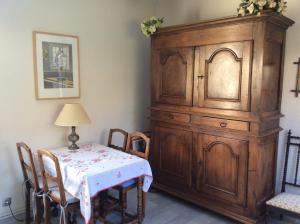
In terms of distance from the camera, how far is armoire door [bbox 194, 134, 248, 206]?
2572mm

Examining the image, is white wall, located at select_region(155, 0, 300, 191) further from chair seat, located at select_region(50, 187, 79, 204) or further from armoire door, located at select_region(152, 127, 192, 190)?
chair seat, located at select_region(50, 187, 79, 204)

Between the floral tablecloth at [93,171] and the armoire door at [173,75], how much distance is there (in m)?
0.88

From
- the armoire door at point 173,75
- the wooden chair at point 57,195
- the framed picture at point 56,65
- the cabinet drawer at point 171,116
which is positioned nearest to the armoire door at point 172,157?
the cabinet drawer at point 171,116

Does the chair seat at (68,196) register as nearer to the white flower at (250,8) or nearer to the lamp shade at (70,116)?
the lamp shade at (70,116)

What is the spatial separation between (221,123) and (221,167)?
1.48 feet

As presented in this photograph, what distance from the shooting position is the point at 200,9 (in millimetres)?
3383

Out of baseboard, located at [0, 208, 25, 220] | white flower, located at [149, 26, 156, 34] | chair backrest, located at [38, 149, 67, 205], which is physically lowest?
baseboard, located at [0, 208, 25, 220]

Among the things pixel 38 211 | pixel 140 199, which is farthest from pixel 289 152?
pixel 38 211

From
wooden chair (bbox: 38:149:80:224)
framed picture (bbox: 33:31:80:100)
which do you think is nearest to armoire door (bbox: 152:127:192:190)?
framed picture (bbox: 33:31:80:100)

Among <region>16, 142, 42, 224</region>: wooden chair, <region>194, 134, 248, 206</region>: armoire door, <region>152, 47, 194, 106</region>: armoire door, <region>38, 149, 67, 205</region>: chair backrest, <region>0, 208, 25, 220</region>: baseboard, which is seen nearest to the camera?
<region>38, 149, 67, 205</region>: chair backrest

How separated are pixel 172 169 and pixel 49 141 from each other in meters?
1.42

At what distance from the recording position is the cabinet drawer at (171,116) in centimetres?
296

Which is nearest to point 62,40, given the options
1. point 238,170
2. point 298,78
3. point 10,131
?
point 10,131

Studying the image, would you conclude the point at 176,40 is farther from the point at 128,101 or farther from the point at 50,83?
the point at 50,83
